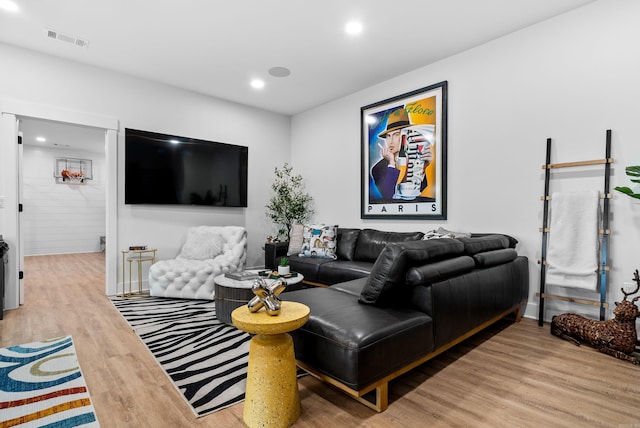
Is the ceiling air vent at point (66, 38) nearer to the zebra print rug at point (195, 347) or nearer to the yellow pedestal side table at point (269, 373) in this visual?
the zebra print rug at point (195, 347)

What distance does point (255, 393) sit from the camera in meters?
1.58

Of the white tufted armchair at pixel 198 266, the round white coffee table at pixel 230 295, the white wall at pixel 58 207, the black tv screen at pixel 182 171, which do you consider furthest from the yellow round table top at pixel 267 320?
the white wall at pixel 58 207

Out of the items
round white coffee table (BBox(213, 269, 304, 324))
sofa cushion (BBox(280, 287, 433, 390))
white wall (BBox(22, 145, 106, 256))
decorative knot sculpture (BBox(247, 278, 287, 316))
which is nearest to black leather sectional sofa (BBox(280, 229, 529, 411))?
sofa cushion (BBox(280, 287, 433, 390))

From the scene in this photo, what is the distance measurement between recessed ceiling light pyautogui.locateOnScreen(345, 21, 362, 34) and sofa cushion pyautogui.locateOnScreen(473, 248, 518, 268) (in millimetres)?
2375

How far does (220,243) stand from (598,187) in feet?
13.7

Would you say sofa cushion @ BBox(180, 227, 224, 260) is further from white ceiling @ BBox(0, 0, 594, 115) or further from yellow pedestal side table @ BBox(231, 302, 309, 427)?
yellow pedestal side table @ BBox(231, 302, 309, 427)

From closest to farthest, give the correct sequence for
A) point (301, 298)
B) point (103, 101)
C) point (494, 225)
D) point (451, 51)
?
point (301, 298), point (494, 225), point (451, 51), point (103, 101)

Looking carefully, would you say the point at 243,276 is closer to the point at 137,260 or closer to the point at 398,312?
the point at 398,312

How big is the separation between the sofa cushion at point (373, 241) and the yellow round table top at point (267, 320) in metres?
2.56

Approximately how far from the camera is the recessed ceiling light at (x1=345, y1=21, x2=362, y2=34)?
3172mm

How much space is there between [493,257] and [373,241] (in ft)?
5.84

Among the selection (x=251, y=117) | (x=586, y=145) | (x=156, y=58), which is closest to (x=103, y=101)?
(x=156, y=58)

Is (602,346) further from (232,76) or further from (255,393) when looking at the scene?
(232,76)

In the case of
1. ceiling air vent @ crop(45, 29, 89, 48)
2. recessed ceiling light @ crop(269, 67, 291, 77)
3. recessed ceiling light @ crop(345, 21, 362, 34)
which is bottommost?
ceiling air vent @ crop(45, 29, 89, 48)
